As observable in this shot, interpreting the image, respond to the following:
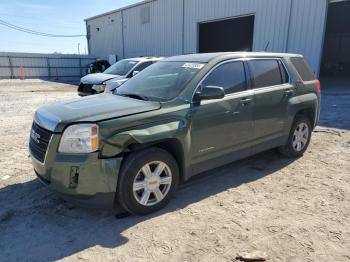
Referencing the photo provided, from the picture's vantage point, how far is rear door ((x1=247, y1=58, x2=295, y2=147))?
4.38 m

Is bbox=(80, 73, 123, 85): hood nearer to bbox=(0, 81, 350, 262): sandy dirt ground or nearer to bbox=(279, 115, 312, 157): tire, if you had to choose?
bbox=(0, 81, 350, 262): sandy dirt ground

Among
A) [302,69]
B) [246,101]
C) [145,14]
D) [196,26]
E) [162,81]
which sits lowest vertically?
[246,101]

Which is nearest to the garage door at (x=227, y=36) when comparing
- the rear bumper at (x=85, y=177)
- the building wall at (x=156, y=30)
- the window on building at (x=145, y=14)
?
the building wall at (x=156, y=30)

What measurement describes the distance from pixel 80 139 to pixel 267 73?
3.07 metres

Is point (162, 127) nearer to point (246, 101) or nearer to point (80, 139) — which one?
point (80, 139)

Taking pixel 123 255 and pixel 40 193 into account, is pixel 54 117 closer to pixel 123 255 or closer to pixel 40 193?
pixel 40 193

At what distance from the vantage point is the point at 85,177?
3.01 meters

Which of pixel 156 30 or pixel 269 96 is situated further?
pixel 156 30

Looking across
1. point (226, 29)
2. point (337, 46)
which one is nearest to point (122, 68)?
point (226, 29)

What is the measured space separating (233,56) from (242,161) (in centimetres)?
188

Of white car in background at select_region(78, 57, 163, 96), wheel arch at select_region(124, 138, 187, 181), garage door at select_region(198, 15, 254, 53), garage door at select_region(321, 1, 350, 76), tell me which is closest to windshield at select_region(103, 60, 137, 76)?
white car in background at select_region(78, 57, 163, 96)

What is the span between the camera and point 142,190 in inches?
133

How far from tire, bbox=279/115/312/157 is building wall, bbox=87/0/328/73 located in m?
9.43

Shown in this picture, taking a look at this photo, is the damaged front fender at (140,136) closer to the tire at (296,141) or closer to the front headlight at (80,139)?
the front headlight at (80,139)
